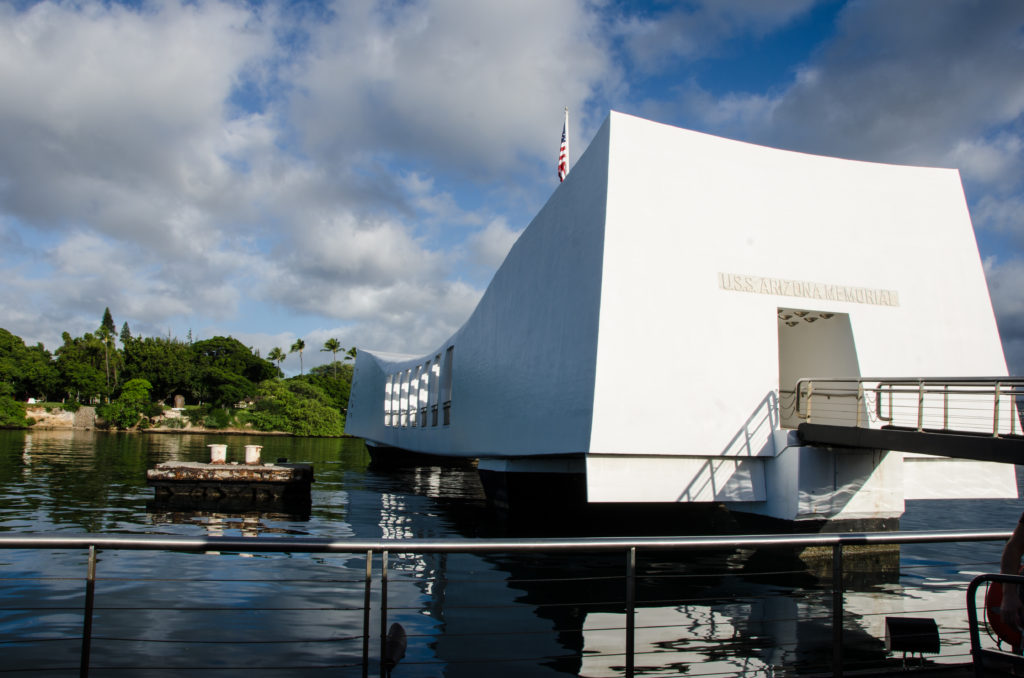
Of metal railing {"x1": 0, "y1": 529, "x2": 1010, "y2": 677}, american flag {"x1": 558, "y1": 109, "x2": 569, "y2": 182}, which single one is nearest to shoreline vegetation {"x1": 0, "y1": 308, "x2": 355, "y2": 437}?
american flag {"x1": 558, "y1": 109, "x2": 569, "y2": 182}

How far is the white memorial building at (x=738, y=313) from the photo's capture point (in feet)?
35.9

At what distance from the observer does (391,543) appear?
2.67m

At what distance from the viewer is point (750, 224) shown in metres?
A: 11.9

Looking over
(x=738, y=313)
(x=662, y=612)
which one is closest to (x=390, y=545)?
(x=662, y=612)

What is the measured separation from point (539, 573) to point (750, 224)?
6707mm

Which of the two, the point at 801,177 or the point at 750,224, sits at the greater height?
the point at 801,177

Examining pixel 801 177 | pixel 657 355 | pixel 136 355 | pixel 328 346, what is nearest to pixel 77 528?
pixel 657 355

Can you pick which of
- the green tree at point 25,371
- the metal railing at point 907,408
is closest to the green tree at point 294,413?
the green tree at point 25,371

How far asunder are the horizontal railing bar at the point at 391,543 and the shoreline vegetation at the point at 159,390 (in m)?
63.6

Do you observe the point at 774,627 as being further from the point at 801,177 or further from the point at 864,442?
the point at 801,177

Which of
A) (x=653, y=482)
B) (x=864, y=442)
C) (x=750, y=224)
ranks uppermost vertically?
(x=750, y=224)

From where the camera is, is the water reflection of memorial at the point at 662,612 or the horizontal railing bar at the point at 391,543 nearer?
the horizontal railing bar at the point at 391,543

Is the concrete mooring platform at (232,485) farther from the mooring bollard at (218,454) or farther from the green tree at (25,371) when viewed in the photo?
the green tree at (25,371)

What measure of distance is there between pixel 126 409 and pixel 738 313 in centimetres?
6065
